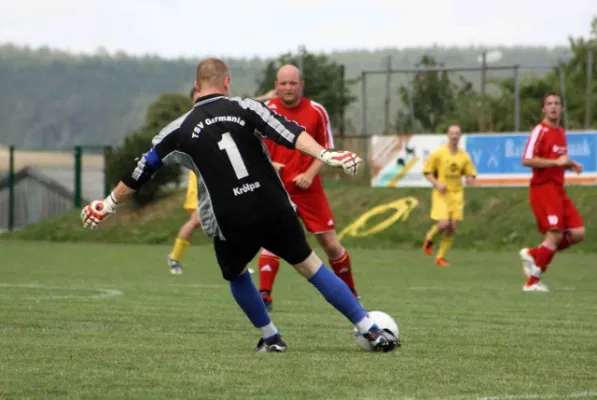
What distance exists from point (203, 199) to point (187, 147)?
13.5 inches

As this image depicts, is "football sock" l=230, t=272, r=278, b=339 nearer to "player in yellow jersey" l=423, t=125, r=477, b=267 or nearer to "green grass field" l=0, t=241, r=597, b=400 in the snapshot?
"green grass field" l=0, t=241, r=597, b=400

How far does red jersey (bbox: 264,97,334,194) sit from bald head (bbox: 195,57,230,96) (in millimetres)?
3546

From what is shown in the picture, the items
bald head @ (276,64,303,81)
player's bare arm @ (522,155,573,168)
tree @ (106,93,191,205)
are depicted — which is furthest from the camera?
tree @ (106,93,191,205)

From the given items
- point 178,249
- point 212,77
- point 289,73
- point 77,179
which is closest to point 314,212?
point 289,73

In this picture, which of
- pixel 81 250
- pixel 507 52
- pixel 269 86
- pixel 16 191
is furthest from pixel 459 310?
pixel 507 52

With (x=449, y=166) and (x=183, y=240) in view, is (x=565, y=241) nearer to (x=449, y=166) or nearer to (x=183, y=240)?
(x=183, y=240)

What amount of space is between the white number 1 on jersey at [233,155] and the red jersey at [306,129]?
3840mm

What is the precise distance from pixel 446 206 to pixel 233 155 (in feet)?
45.1

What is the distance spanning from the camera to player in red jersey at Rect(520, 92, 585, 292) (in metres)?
15.0

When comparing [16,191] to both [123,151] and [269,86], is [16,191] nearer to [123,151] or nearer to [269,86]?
[123,151]

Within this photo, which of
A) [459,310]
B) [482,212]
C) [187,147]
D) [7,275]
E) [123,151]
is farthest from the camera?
[123,151]

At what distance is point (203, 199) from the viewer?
8.17m

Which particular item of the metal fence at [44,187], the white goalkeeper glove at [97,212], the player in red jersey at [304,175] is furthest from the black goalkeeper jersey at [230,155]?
the metal fence at [44,187]

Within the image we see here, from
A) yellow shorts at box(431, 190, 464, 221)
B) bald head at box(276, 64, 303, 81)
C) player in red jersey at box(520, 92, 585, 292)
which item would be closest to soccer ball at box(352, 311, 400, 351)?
bald head at box(276, 64, 303, 81)
